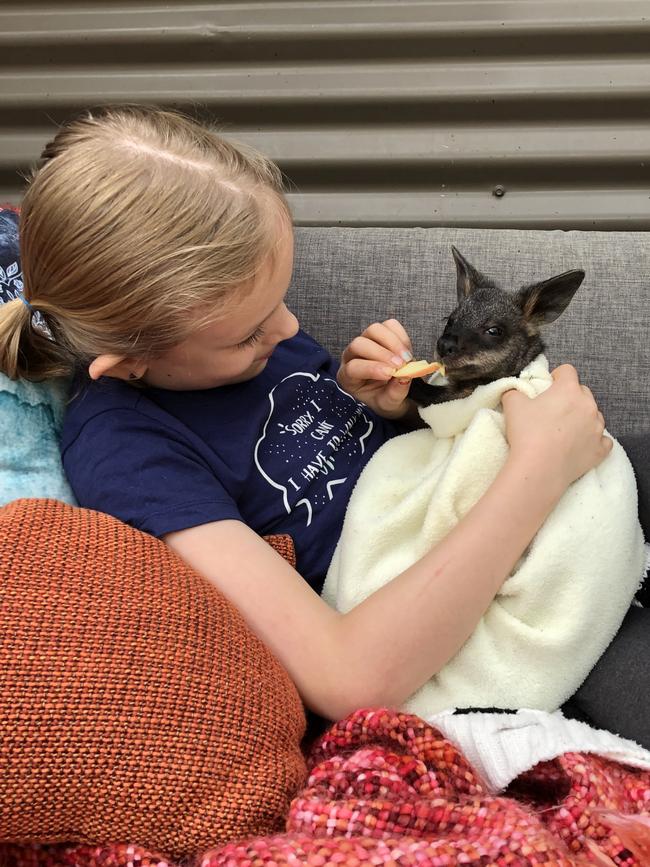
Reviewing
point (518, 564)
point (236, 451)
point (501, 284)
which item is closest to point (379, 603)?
point (518, 564)

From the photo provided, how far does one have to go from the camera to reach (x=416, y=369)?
1.28 m

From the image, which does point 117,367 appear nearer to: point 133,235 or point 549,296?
point 133,235

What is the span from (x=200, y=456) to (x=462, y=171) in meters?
1.32

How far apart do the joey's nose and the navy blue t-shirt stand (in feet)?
0.77

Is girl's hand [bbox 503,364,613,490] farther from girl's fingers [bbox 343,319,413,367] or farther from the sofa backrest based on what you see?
the sofa backrest

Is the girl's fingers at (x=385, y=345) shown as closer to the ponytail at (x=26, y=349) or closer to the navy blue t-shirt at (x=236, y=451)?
the navy blue t-shirt at (x=236, y=451)

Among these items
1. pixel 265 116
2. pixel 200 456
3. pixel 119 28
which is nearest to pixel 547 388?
pixel 200 456

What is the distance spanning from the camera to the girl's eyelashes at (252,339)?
113 centimetres

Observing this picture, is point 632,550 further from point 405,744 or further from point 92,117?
point 92,117

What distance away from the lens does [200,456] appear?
1182mm

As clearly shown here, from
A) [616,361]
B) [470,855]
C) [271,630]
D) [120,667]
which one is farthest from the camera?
[616,361]

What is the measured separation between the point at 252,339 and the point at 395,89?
1.20 meters

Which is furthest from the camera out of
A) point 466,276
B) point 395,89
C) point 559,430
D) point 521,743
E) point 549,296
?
point 395,89

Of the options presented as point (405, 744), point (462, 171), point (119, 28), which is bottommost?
point (405, 744)
